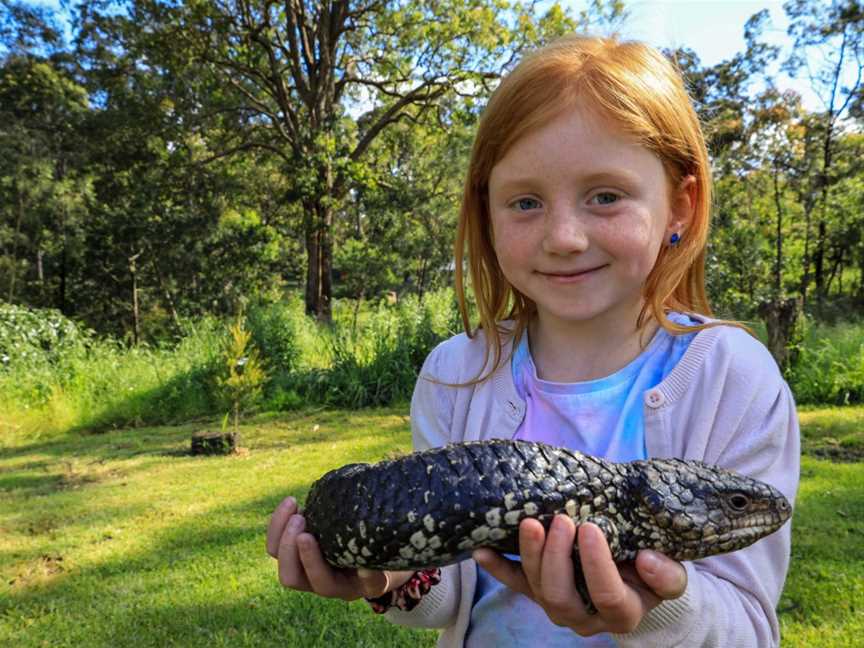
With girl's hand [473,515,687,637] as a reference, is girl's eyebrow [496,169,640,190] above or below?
above

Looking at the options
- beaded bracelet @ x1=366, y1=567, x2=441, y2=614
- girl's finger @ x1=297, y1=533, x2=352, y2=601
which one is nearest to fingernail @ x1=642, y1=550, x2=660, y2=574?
beaded bracelet @ x1=366, y1=567, x2=441, y2=614

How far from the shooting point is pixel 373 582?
5.61 feet

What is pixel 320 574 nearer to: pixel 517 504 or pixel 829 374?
pixel 517 504

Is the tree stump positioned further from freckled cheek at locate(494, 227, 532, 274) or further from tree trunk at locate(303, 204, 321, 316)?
tree trunk at locate(303, 204, 321, 316)

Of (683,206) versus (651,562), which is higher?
(683,206)

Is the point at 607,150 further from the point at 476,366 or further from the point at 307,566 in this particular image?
the point at 307,566

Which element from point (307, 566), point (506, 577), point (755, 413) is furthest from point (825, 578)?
point (307, 566)

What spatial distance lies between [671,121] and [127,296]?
33.6m

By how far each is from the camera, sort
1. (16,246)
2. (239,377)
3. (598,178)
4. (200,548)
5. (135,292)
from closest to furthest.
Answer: (598,178) → (200,548) → (239,377) → (16,246) → (135,292)

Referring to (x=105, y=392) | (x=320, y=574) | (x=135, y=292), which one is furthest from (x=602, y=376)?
(x=135, y=292)

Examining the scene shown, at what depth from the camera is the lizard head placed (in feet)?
5.07

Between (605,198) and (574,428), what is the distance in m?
0.75

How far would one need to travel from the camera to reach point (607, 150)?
165 centimetres

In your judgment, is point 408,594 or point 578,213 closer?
point 578,213
